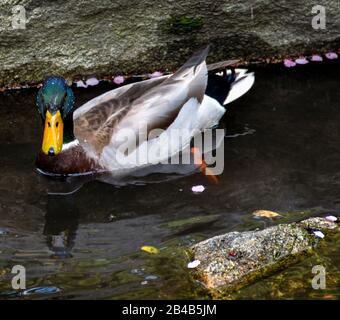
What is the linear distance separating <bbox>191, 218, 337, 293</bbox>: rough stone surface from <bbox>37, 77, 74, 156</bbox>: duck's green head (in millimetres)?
1669

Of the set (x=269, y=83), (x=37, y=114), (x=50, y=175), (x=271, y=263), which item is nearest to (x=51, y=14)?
(x=37, y=114)

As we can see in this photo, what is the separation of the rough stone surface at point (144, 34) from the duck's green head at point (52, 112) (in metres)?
0.97

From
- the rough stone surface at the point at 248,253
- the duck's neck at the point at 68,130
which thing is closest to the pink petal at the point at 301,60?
the duck's neck at the point at 68,130

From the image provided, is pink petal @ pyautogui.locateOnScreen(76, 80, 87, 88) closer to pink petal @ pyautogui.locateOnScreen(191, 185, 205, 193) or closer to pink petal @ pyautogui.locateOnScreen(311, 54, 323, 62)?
pink petal @ pyautogui.locateOnScreen(191, 185, 205, 193)

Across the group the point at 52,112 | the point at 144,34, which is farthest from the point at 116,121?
the point at 144,34

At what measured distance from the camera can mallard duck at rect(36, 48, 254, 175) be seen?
20.4 ft

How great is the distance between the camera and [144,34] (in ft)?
23.8

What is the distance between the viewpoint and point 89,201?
19.6ft

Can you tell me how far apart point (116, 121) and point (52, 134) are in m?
0.51

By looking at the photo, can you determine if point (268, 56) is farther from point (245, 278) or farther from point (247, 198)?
point (245, 278)

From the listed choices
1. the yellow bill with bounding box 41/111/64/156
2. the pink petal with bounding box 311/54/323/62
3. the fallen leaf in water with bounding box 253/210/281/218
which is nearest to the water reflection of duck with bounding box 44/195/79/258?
the yellow bill with bounding box 41/111/64/156

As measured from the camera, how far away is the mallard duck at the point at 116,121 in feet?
20.4
